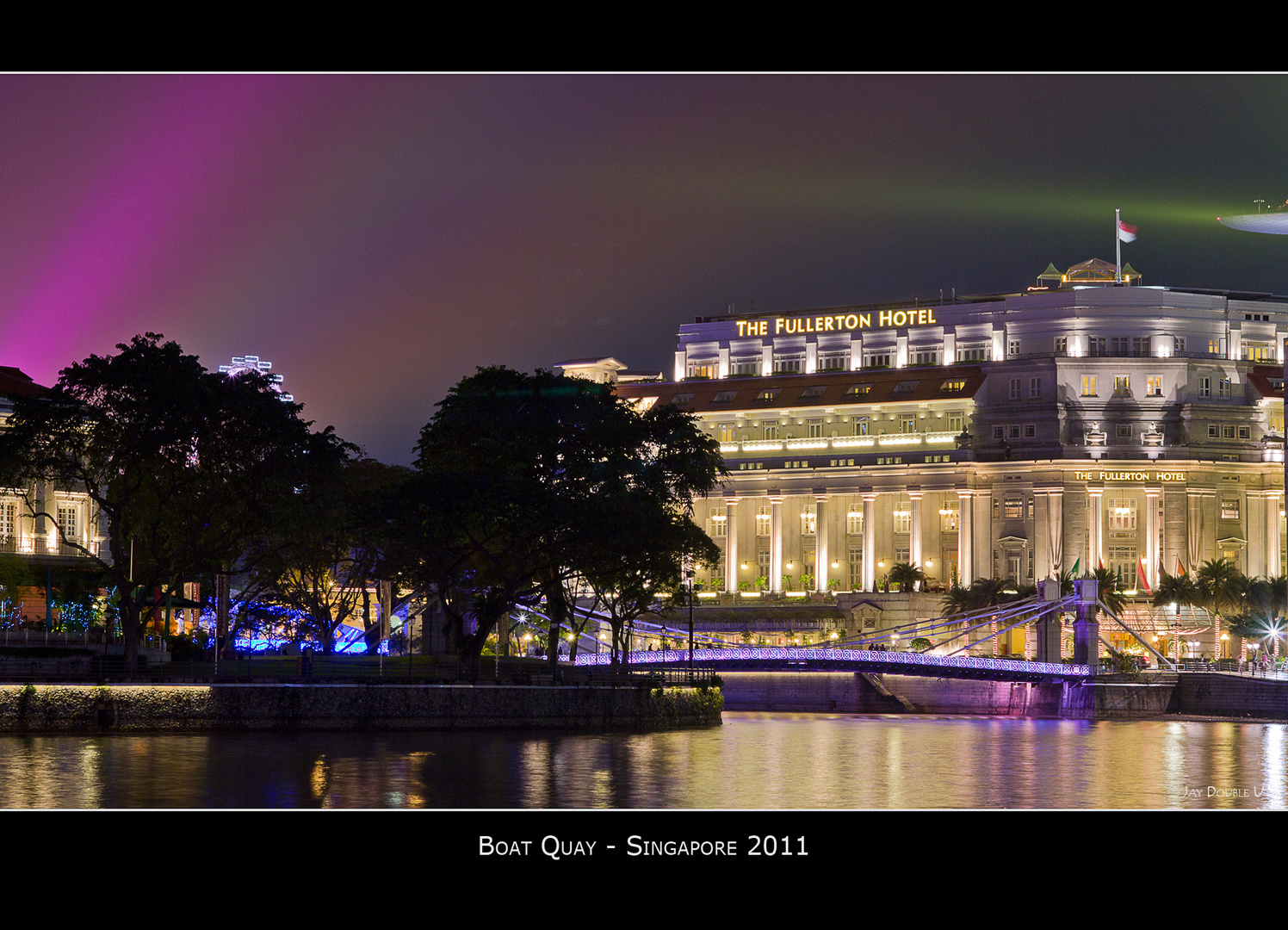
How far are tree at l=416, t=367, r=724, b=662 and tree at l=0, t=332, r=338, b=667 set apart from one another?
10344 mm

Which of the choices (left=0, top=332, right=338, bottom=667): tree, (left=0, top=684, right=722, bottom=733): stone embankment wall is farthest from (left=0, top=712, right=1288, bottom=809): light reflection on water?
(left=0, top=332, right=338, bottom=667): tree

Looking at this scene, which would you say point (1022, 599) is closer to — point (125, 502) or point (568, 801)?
point (125, 502)

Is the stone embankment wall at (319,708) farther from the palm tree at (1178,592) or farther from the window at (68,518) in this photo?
the palm tree at (1178,592)

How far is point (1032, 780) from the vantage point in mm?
84062

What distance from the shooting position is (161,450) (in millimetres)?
98812

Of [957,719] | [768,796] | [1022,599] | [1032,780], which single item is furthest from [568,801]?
[1022,599]

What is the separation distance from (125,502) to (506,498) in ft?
68.9

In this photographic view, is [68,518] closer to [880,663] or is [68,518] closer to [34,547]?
[34,547]

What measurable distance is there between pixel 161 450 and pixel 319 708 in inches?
630

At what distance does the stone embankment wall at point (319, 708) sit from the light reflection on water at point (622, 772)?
1.53 meters

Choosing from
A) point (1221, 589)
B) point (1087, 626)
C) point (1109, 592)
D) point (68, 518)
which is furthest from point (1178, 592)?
point (68, 518)

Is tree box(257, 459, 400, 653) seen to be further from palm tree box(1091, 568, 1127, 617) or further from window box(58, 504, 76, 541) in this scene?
palm tree box(1091, 568, 1127, 617)
